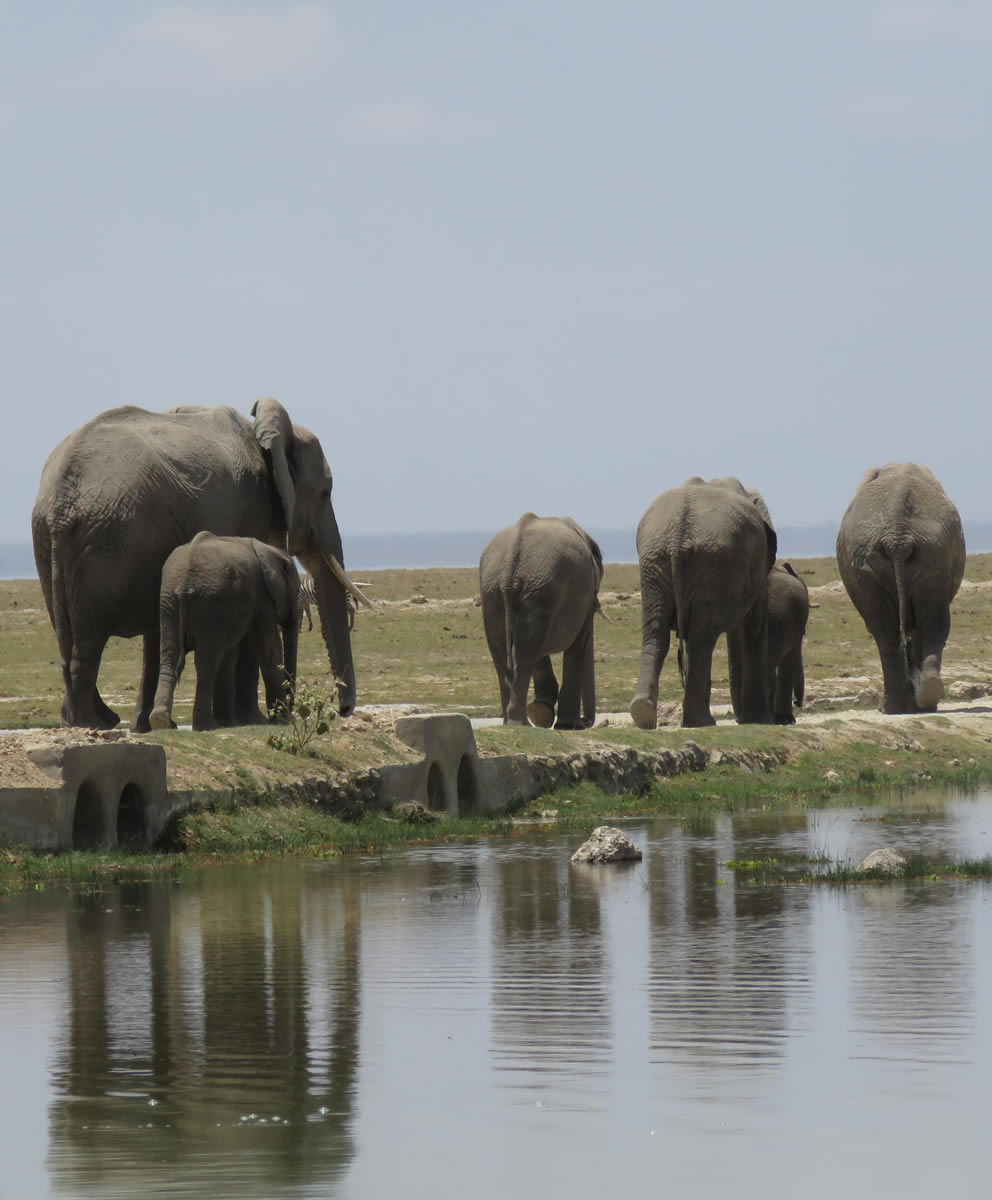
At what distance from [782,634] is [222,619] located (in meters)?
9.25

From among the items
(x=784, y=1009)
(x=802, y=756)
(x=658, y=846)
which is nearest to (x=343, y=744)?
(x=658, y=846)

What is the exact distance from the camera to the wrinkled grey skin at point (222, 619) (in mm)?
19016

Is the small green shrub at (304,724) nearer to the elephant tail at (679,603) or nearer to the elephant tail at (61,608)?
the elephant tail at (61,608)

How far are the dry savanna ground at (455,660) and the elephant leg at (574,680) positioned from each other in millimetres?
1692

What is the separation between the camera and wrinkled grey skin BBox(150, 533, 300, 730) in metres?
19.0

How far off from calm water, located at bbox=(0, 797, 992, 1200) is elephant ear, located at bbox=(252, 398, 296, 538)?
8190 mm

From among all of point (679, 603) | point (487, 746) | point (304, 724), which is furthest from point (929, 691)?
point (304, 724)

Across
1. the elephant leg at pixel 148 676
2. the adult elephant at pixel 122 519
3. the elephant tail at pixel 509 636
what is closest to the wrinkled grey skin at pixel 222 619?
the adult elephant at pixel 122 519

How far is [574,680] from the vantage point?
80.9 feet

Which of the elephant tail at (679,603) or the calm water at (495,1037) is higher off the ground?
the elephant tail at (679,603)

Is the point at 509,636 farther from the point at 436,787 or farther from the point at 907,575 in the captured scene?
the point at 907,575

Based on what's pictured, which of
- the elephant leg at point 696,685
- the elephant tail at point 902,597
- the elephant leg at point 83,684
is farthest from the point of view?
the elephant tail at point 902,597

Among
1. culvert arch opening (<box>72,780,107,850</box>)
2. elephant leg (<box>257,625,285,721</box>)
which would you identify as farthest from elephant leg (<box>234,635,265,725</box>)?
culvert arch opening (<box>72,780,107,850</box>)

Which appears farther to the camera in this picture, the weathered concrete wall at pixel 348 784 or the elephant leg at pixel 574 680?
the elephant leg at pixel 574 680
